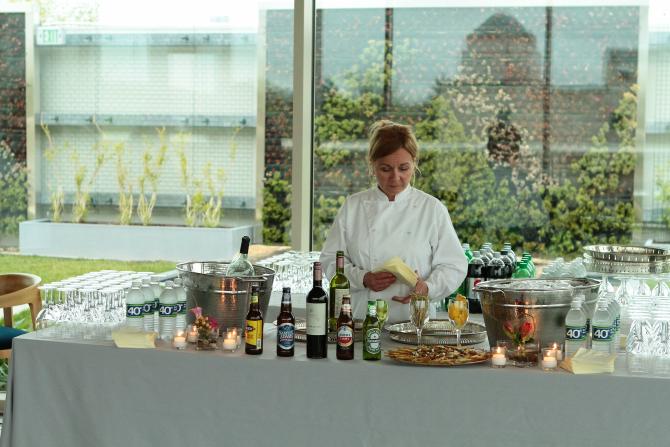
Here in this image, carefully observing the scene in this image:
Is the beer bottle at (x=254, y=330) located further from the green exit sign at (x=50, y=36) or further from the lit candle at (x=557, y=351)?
the green exit sign at (x=50, y=36)

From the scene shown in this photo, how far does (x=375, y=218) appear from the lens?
12.6 ft

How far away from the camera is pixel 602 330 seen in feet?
10.1

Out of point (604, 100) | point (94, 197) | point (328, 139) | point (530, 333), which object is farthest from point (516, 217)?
point (530, 333)

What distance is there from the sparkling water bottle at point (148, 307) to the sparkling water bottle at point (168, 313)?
0.13 ft

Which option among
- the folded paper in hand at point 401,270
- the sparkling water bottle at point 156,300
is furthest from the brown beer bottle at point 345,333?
the sparkling water bottle at point 156,300

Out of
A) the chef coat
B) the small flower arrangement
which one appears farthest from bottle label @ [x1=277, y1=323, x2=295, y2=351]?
the chef coat

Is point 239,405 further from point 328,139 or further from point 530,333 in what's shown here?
point 328,139

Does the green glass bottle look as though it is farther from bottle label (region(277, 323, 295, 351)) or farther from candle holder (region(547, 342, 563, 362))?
candle holder (region(547, 342, 563, 362))

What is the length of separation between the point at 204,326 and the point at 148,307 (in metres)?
0.28

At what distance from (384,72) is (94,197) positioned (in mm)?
2132

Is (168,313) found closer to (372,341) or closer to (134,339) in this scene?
(134,339)

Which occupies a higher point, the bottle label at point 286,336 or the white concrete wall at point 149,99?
the white concrete wall at point 149,99

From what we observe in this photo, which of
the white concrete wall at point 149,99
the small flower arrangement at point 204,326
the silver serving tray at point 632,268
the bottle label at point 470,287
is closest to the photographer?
the small flower arrangement at point 204,326

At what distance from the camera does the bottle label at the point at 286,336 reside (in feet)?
10.2
